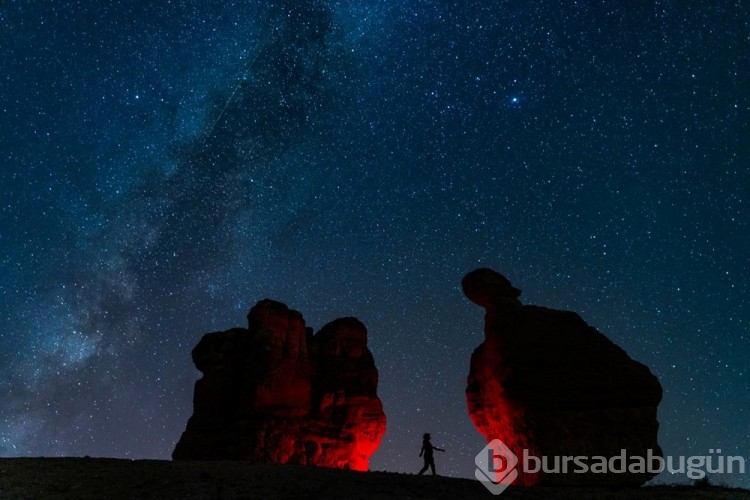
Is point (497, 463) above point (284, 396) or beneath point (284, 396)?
beneath

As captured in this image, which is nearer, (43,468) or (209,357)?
(43,468)

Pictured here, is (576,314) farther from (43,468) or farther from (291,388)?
(43,468)

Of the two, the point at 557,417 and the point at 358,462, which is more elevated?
the point at 557,417

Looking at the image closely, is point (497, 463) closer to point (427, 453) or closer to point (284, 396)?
point (427, 453)

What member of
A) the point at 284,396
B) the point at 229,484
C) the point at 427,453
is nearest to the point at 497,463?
the point at 427,453

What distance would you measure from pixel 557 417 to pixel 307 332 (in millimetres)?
15593

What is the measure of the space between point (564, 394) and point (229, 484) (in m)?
17.0

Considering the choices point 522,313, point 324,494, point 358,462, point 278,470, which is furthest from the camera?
point 358,462

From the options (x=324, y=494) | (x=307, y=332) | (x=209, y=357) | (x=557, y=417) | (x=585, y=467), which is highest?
(x=307, y=332)

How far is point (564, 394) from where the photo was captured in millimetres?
25844

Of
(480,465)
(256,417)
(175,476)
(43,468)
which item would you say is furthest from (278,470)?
(480,465)

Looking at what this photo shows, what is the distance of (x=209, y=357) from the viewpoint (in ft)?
107

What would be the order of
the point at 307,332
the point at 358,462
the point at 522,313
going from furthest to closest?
the point at 307,332 < the point at 358,462 < the point at 522,313

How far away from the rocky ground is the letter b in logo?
10.00m
